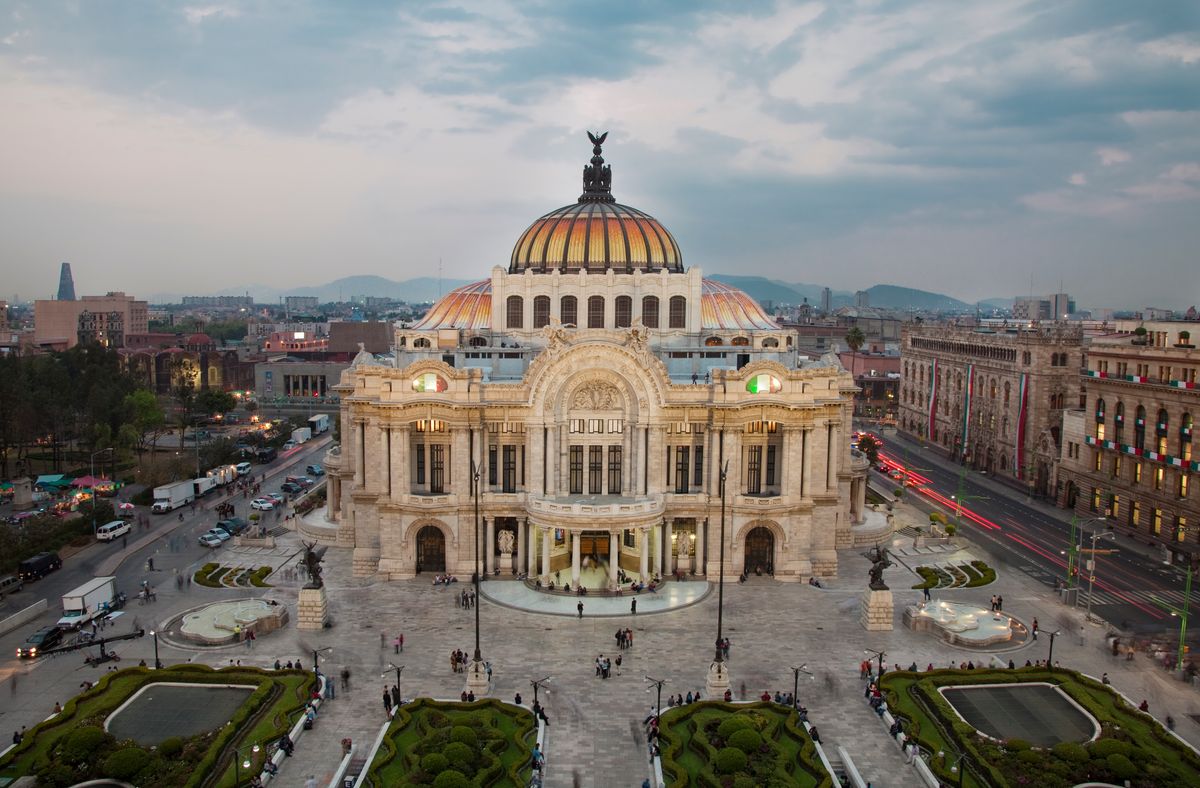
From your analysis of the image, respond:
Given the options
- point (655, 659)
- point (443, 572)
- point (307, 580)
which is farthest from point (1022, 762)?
point (307, 580)

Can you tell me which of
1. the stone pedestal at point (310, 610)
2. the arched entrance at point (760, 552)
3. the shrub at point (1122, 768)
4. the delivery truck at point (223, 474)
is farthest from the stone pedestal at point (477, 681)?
the delivery truck at point (223, 474)

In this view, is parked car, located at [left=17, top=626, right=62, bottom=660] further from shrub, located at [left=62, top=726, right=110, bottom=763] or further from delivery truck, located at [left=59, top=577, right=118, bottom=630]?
shrub, located at [left=62, top=726, right=110, bottom=763]

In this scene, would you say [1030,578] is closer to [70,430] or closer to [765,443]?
[765,443]

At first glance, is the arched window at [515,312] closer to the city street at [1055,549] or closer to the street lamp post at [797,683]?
the street lamp post at [797,683]

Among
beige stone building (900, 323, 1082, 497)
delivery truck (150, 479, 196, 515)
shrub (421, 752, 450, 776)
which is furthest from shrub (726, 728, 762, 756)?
beige stone building (900, 323, 1082, 497)

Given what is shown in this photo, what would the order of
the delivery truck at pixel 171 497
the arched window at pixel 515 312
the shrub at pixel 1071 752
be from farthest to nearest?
the delivery truck at pixel 171 497
the arched window at pixel 515 312
the shrub at pixel 1071 752

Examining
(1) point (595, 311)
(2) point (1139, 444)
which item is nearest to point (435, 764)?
(1) point (595, 311)

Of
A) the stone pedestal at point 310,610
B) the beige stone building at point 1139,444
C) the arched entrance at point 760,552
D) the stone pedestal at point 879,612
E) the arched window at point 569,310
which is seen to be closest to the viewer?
the stone pedestal at point 310,610

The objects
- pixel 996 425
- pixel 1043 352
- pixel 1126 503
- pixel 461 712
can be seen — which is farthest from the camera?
pixel 996 425
